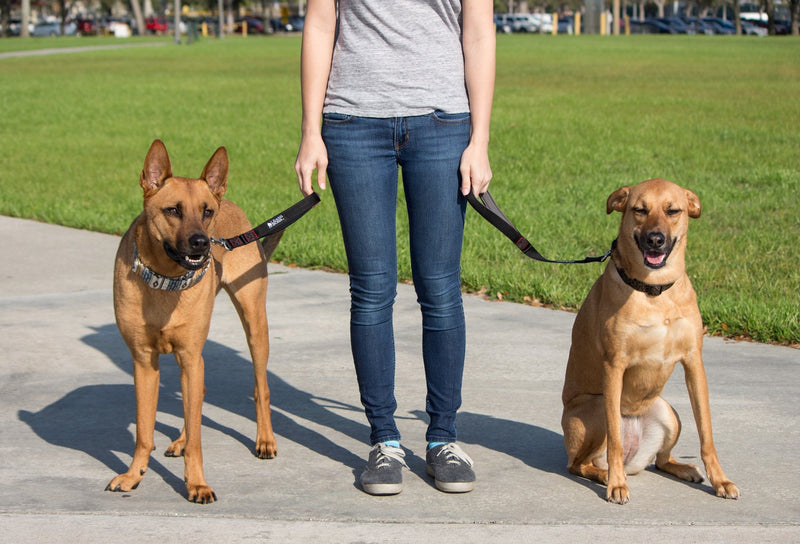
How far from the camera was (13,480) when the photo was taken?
13.5 ft

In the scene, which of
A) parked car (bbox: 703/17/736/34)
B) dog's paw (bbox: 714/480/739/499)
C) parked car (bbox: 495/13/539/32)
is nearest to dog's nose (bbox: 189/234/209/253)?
dog's paw (bbox: 714/480/739/499)

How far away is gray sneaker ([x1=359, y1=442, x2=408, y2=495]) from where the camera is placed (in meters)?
3.98

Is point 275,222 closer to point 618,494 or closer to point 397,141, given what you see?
point 397,141

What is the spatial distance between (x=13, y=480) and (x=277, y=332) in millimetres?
2575

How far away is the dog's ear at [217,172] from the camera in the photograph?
4.21m

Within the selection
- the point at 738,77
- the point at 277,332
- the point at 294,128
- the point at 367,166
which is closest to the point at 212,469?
the point at 367,166

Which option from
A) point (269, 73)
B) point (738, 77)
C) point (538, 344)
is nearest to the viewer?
point (538, 344)

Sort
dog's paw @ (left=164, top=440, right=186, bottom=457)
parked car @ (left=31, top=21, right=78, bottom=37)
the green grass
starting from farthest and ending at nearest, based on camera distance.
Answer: parked car @ (left=31, top=21, right=78, bottom=37), the green grass, dog's paw @ (left=164, top=440, right=186, bottom=457)

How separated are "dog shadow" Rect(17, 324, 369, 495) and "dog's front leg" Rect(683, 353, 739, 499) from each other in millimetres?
1406

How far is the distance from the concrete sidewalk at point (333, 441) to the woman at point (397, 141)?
333 millimetres

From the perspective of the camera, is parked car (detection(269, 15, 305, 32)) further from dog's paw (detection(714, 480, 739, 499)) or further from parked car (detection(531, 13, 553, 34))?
dog's paw (detection(714, 480, 739, 499))

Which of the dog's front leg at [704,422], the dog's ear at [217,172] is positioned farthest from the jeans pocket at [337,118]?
the dog's front leg at [704,422]

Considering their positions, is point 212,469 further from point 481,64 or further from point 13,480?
point 481,64

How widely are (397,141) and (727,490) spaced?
1.83 metres
